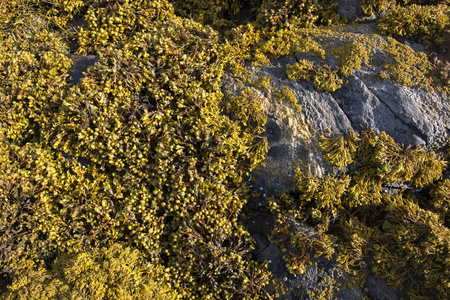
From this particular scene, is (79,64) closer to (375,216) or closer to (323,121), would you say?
(323,121)

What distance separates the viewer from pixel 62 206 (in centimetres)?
441

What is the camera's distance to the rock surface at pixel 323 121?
4555 mm

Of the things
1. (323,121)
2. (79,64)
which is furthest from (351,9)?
(79,64)

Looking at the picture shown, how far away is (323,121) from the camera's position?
15.6 ft

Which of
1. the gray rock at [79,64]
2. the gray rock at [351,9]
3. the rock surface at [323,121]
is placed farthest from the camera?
the gray rock at [351,9]

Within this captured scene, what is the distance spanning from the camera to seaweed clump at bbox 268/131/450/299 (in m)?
3.90

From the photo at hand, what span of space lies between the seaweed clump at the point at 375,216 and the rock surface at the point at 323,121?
0.18m

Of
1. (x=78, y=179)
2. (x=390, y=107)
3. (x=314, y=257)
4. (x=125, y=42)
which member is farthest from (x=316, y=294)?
(x=125, y=42)

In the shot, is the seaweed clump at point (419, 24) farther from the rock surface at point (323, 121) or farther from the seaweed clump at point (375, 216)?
the seaweed clump at point (375, 216)

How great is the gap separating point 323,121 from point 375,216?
1743 mm

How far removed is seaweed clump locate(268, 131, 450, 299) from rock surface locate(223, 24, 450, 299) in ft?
0.58

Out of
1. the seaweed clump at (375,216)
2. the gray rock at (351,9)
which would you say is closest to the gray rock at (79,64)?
the seaweed clump at (375,216)

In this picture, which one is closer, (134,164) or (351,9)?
(134,164)

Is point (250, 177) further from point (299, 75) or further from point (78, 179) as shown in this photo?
point (78, 179)
